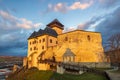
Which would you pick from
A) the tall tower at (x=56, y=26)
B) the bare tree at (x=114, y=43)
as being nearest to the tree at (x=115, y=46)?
the bare tree at (x=114, y=43)

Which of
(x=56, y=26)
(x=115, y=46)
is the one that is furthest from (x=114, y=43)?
(x=56, y=26)

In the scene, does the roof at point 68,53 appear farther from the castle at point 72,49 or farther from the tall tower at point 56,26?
the tall tower at point 56,26

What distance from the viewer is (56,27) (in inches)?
2360

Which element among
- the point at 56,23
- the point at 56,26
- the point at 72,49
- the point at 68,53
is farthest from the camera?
the point at 56,23

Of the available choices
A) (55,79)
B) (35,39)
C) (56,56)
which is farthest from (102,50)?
(55,79)

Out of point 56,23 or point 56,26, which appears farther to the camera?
point 56,23

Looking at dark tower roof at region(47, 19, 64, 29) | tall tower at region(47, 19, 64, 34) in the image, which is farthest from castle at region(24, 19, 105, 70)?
dark tower roof at region(47, 19, 64, 29)

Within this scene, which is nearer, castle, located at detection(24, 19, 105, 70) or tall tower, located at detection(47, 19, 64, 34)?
castle, located at detection(24, 19, 105, 70)

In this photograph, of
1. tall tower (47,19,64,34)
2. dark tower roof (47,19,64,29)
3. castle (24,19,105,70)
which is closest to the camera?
castle (24,19,105,70)

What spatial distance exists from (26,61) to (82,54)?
2003 centimetres

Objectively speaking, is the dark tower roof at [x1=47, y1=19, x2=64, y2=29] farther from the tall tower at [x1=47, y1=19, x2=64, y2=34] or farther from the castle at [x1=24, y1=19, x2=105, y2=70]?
the castle at [x1=24, y1=19, x2=105, y2=70]

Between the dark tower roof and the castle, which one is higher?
the dark tower roof

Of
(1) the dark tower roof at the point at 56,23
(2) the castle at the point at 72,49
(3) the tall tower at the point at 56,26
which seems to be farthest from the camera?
(1) the dark tower roof at the point at 56,23

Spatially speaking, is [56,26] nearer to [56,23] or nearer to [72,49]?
[56,23]
